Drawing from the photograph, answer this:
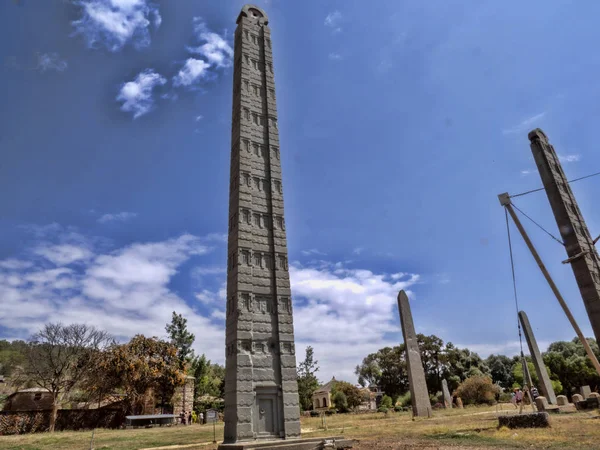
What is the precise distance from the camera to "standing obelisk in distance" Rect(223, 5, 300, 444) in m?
14.8

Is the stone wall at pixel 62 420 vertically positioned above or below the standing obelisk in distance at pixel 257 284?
below

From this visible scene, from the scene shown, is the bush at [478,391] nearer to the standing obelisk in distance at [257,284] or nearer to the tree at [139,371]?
the tree at [139,371]

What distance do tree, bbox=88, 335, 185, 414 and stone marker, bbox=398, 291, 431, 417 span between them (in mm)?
23220

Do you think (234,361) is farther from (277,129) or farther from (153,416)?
(153,416)

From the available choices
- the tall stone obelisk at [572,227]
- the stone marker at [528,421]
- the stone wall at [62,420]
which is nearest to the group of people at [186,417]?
the stone wall at [62,420]

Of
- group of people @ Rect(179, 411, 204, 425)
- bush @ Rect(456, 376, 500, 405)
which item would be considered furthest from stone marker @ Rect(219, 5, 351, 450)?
bush @ Rect(456, 376, 500, 405)

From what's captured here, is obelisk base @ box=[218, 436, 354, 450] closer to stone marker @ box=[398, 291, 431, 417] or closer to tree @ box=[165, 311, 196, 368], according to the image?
stone marker @ box=[398, 291, 431, 417]

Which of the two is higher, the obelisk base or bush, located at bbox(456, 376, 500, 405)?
bush, located at bbox(456, 376, 500, 405)

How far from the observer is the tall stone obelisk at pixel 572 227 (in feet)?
64.1

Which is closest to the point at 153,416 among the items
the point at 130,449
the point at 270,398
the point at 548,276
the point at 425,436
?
the point at 130,449

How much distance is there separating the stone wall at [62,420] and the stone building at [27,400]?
8.54 metres

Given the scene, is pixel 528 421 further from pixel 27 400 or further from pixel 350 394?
pixel 27 400

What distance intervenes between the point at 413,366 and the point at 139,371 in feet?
80.7

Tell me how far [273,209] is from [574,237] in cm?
1522
